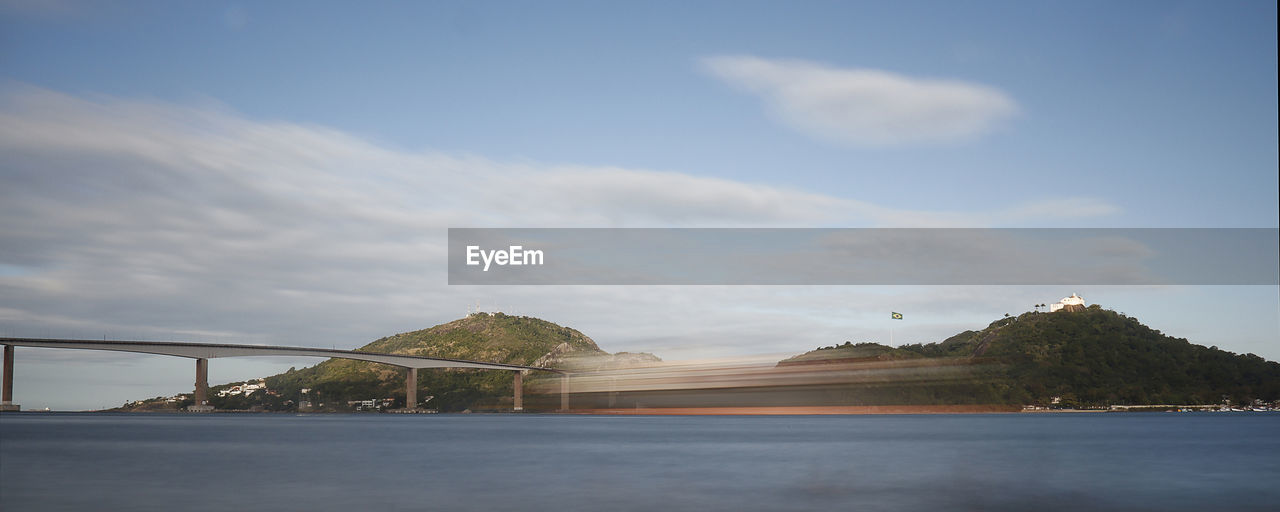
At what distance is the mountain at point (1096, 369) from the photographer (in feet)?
492

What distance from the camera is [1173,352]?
155250 millimetres

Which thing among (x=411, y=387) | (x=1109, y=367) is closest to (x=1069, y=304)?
(x=1109, y=367)

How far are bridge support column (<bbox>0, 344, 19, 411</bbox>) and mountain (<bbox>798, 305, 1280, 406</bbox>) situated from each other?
370 ft

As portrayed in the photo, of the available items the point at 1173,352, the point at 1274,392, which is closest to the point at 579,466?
the point at 1173,352

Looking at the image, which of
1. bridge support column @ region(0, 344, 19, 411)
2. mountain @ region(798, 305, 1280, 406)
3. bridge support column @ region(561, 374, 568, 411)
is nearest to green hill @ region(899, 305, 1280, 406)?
mountain @ region(798, 305, 1280, 406)

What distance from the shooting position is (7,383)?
102812 mm

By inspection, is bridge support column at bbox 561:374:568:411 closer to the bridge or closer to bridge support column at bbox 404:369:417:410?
the bridge

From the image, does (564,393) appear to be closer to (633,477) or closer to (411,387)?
(411,387)

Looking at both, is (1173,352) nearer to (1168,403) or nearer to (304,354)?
(1168,403)

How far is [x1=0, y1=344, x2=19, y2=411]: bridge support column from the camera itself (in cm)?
9878

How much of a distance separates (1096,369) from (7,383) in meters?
150

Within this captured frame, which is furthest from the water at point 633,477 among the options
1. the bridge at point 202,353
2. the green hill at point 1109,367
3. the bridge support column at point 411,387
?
the green hill at point 1109,367

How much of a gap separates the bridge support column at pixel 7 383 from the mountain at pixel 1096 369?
113 m

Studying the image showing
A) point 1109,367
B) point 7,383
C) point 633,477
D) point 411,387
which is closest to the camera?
point 633,477
